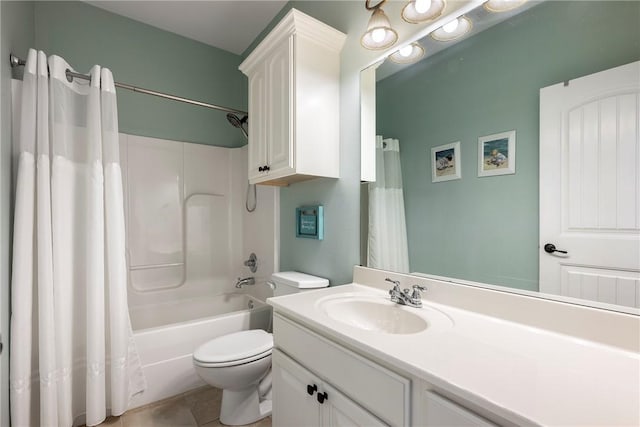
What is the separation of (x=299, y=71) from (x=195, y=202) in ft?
5.57

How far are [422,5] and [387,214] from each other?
2.97 feet

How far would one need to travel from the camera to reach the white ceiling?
2.18 meters

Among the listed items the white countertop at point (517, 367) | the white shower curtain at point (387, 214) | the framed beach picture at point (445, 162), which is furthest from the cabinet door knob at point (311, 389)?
the framed beach picture at point (445, 162)

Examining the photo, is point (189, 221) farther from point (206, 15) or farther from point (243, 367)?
point (206, 15)

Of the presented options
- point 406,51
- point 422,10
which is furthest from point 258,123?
point 422,10

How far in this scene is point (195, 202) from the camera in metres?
2.69

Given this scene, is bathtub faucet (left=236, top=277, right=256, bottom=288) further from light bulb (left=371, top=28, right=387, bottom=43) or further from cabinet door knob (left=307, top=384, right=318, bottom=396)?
light bulb (left=371, top=28, right=387, bottom=43)

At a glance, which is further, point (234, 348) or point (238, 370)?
point (234, 348)

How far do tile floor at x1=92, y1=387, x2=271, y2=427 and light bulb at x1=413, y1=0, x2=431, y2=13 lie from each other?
220 cm

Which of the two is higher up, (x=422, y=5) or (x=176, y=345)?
(x=422, y=5)

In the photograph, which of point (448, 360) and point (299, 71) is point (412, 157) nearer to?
point (299, 71)

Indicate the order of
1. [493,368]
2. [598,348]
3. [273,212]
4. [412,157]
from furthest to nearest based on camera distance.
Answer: [273,212], [412,157], [598,348], [493,368]

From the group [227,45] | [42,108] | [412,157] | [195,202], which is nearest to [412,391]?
[412,157]

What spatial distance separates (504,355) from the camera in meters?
0.72
